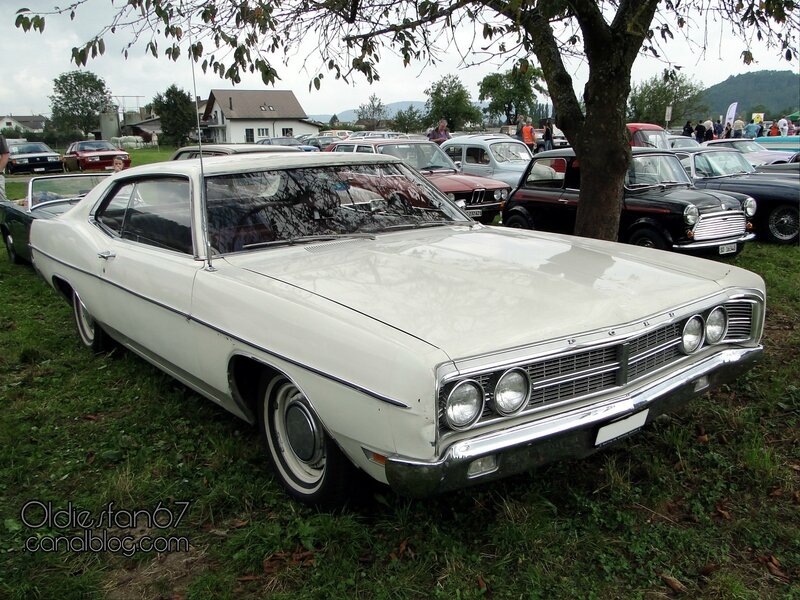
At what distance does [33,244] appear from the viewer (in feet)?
17.4

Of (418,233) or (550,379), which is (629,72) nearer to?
(418,233)

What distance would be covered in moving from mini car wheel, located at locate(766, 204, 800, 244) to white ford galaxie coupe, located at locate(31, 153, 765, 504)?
270 inches

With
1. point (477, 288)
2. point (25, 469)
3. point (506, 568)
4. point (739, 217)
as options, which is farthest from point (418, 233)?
point (739, 217)

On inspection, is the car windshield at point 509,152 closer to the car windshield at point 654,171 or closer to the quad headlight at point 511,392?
the car windshield at point 654,171

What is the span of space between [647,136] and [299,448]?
13.4 meters

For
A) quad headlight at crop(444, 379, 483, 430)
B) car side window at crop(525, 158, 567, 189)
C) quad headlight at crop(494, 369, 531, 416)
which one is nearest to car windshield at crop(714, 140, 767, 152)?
car side window at crop(525, 158, 567, 189)

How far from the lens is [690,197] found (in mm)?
7883

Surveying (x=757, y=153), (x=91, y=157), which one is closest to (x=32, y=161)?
(x=91, y=157)

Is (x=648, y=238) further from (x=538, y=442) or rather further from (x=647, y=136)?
(x=647, y=136)

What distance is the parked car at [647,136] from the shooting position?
1390 centimetres

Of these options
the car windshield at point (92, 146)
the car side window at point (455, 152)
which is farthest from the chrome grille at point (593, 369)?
the car windshield at point (92, 146)

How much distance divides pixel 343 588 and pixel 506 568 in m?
0.59

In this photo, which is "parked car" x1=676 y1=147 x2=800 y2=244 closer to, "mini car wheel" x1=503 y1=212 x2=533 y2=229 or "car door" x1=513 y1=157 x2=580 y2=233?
"car door" x1=513 y1=157 x2=580 y2=233

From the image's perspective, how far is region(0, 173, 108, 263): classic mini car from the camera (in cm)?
756
